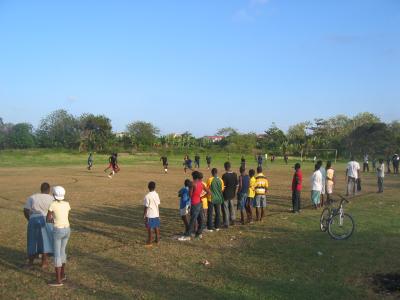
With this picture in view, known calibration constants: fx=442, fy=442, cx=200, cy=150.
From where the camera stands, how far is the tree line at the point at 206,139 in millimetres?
78188

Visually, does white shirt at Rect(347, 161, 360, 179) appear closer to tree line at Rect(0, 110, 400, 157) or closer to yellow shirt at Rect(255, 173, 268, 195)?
yellow shirt at Rect(255, 173, 268, 195)

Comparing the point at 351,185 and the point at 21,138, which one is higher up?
the point at 21,138

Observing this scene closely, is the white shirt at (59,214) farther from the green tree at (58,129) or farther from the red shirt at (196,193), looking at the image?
the green tree at (58,129)

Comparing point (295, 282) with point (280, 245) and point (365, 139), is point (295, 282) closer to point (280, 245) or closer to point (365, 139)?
point (280, 245)

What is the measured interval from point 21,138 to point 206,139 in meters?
41.2

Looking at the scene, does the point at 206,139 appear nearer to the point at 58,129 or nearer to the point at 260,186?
the point at 58,129

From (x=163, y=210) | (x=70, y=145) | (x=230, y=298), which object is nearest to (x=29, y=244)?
(x=230, y=298)

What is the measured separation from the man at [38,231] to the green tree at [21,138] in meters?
95.9

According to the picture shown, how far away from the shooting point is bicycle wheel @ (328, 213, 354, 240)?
11086 millimetres

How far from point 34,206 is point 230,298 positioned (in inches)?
173

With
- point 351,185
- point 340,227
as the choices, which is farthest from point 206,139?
point 340,227

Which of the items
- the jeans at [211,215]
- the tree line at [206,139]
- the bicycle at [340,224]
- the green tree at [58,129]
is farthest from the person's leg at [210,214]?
the green tree at [58,129]

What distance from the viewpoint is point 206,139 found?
9669 cm

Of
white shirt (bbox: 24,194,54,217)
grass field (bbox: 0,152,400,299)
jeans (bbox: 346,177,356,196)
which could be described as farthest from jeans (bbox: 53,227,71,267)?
jeans (bbox: 346,177,356,196)
